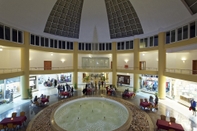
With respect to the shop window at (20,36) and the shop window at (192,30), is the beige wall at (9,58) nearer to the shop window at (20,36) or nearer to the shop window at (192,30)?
the shop window at (20,36)

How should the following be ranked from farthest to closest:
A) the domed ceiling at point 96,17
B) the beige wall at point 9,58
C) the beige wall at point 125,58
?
the beige wall at point 125,58 < the beige wall at point 9,58 < the domed ceiling at point 96,17

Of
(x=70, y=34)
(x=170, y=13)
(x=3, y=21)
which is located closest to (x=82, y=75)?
(x=70, y=34)

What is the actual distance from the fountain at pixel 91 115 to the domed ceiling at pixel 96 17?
11956 mm

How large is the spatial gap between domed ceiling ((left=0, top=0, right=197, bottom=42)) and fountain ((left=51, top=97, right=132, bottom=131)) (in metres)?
12.0

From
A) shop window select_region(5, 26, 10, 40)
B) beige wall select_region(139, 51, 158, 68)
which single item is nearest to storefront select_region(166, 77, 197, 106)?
beige wall select_region(139, 51, 158, 68)

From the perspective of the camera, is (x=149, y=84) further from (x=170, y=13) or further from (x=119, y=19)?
(x=119, y=19)

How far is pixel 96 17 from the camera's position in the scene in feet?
58.1

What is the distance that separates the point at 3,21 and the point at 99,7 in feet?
42.4

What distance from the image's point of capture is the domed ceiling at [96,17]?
1148cm

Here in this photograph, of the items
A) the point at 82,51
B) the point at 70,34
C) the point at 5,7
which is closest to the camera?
the point at 5,7

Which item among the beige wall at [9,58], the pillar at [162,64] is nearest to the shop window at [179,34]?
the pillar at [162,64]

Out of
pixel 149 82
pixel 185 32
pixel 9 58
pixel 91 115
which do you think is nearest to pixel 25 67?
pixel 9 58

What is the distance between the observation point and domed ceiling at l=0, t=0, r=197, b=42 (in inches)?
452

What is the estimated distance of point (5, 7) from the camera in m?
10.7
